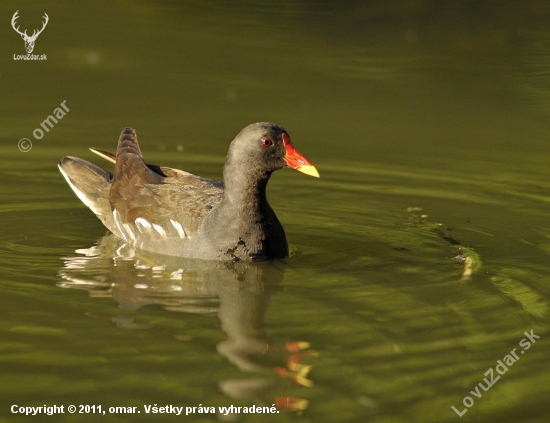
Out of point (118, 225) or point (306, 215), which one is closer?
point (118, 225)

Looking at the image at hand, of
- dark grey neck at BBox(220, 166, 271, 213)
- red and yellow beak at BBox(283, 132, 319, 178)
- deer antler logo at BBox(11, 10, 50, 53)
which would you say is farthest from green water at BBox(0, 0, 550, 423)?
red and yellow beak at BBox(283, 132, 319, 178)

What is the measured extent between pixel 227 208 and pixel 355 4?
7379 millimetres

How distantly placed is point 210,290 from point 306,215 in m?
1.87

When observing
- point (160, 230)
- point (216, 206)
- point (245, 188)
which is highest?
point (245, 188)

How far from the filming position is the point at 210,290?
5.91 meters

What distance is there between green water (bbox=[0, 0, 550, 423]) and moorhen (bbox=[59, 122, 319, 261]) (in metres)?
0.15

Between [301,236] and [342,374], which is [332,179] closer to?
[301,236]

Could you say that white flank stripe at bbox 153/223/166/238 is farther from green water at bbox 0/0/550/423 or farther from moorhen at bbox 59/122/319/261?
green water at bbox 0/0/550/423

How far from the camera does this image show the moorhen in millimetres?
6465

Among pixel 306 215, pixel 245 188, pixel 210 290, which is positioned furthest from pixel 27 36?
pixel 210 290

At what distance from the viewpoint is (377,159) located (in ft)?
29.9

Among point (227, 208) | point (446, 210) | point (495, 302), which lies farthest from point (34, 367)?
point (446, 210)

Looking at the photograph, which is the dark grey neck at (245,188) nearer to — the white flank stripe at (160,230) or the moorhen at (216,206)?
the moorhen at (216,206)

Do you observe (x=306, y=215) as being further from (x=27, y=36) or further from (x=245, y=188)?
(x=27, y=36)
